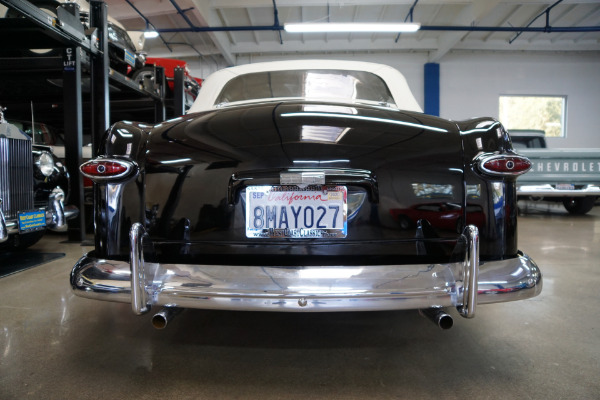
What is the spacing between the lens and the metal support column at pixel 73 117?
3820mm

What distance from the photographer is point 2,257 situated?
11.3 feet

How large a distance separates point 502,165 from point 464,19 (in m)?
11.3

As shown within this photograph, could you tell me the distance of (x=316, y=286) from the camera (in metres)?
1.22

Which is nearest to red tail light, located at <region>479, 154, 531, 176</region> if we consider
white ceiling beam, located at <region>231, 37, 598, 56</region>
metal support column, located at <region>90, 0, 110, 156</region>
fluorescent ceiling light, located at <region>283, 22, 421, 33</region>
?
metal support column, located at <region>90, 0, 110, 156</region>

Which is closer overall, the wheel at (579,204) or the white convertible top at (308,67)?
the white convertible top at (308,67)

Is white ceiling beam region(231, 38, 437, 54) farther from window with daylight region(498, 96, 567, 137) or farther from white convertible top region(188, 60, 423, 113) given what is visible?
white convertible top region(188, 60, 423, 113)

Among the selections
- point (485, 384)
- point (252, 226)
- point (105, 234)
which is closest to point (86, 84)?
point (105, 234)

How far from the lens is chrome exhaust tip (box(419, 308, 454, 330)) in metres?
1.28

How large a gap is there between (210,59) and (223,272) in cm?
1428

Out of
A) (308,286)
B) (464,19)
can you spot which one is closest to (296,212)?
(308,286)

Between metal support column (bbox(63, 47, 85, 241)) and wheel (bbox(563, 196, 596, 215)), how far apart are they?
819 centimetres

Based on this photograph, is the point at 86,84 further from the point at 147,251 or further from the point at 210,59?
the point at 210,59

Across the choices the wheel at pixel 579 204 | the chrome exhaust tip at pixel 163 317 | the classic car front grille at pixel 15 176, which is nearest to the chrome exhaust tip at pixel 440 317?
the chrome exhaust tip at pixel 163 317

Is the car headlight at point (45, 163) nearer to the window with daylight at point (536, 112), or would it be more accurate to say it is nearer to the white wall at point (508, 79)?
the white wall at point (508, 79)
